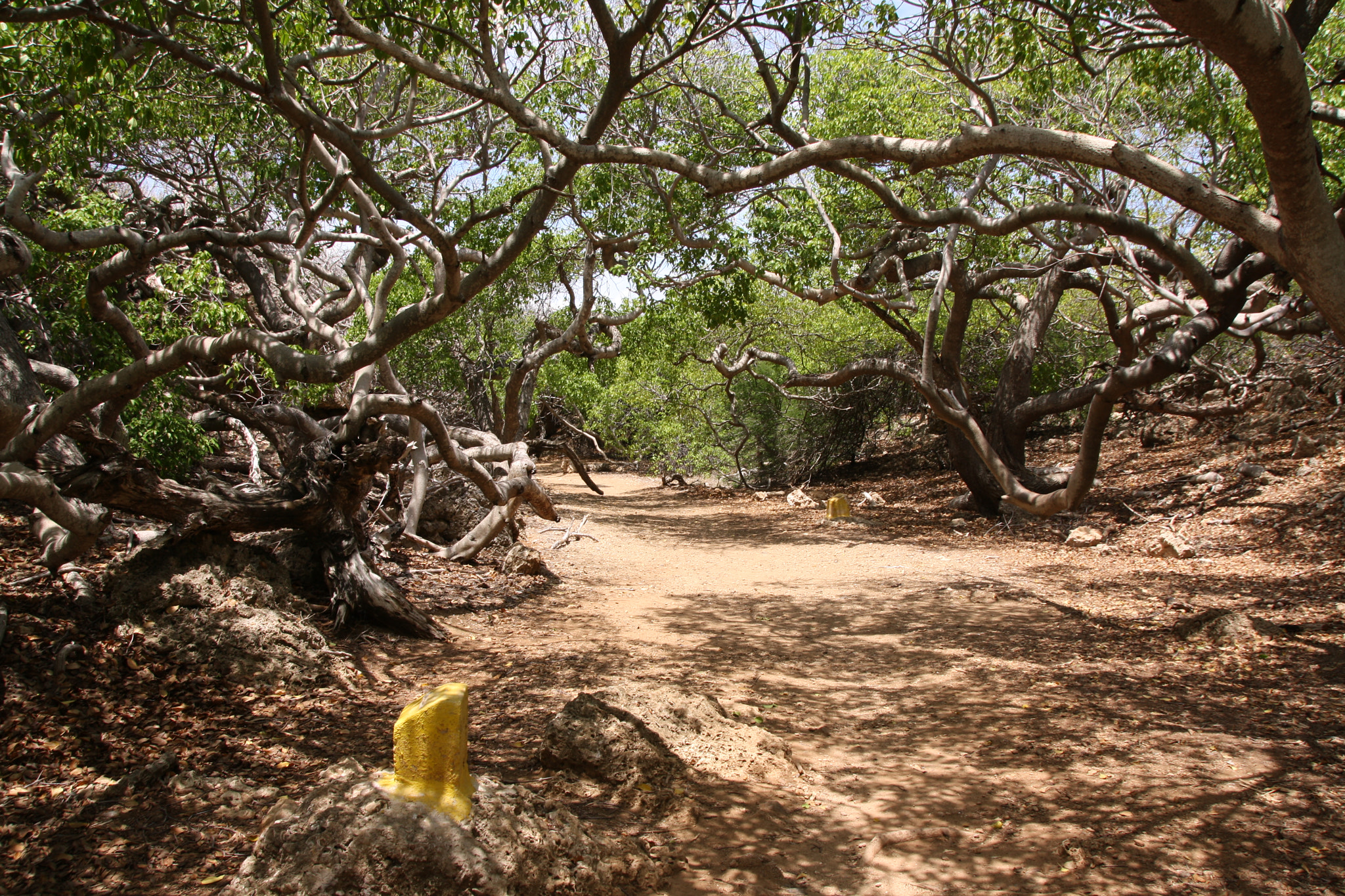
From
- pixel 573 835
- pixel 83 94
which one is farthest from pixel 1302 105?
pixel 83 94

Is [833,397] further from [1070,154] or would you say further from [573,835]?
[573,835]

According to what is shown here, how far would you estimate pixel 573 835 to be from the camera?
9.83 ft

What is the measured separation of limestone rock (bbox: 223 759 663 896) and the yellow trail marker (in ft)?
0.16

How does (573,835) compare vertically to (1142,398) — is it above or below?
below

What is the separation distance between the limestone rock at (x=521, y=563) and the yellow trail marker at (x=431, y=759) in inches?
234

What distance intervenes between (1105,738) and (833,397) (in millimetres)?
13660

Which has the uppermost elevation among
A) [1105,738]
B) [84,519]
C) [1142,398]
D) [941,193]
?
[941,193]

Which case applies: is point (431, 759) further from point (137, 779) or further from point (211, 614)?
point (211, 614)

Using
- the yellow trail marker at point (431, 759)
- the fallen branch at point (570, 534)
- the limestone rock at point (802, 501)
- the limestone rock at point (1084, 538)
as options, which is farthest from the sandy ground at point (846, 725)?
the limestone rock at point (802, 501)

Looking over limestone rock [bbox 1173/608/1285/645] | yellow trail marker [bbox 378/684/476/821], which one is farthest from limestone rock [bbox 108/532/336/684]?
limestone rock [bbox 1173/608/1285/645]

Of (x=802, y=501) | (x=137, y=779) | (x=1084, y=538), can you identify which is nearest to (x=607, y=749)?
(x=137, y=779)

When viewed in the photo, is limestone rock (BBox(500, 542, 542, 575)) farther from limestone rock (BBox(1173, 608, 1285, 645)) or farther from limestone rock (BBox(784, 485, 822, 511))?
limestone rock (BBox(784, 485, 822, 511))

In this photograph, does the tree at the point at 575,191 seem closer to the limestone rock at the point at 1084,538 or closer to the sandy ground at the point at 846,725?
the sandy ground at the point at 846,725

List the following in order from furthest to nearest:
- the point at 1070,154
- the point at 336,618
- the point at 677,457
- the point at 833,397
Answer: the point at 677,457, the point at 833,397, the point at 336,618, the point at 1070,154
